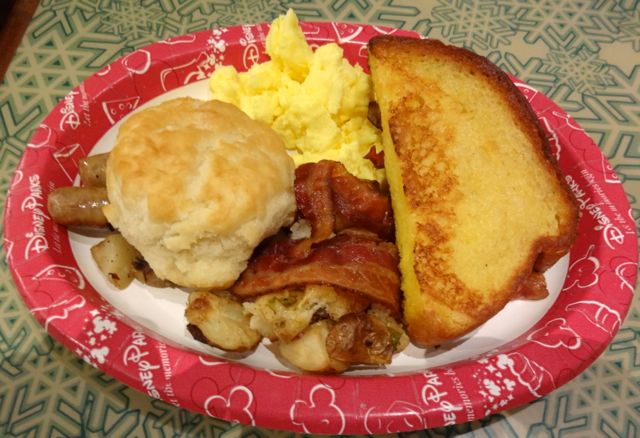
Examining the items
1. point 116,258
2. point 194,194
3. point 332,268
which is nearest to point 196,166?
point 194,194

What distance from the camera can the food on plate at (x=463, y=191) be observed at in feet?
6.58

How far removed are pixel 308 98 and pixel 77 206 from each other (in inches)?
45.3

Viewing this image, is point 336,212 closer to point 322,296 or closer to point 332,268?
point 332,268

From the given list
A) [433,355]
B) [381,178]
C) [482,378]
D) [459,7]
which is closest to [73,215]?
[381,178]

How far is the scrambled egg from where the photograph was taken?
8.30ft

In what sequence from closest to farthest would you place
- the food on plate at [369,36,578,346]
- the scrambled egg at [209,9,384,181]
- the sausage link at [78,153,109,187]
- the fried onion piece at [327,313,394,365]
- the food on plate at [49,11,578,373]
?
the fried onion piece at [327,313,394,365]
the food on plate at [49,11,578,373]
the food on plate at [369,36,578,346]
the sausage link at [78,153,109,187]
the scrambled egg at [209,9,384,181]

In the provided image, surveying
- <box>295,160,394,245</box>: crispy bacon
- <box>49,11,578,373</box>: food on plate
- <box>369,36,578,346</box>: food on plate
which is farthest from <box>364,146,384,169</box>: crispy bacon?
<box>295,160,394,245</box>: crispy bacon

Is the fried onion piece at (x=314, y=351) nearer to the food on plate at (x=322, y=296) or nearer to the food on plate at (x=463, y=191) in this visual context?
the food on plate at (x=322, y=296)

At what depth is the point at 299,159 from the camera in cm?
260

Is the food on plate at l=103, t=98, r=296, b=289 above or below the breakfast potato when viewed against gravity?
above

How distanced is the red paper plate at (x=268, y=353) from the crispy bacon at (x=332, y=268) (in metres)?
0.29

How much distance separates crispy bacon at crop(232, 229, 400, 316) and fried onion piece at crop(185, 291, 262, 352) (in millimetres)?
115

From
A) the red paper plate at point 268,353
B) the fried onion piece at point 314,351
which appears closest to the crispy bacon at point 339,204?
the fried onion piece at point 314,351

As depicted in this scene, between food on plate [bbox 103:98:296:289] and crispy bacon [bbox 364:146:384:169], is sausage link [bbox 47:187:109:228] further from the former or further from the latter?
crispy bacon [bbox 364:146:384:169]
